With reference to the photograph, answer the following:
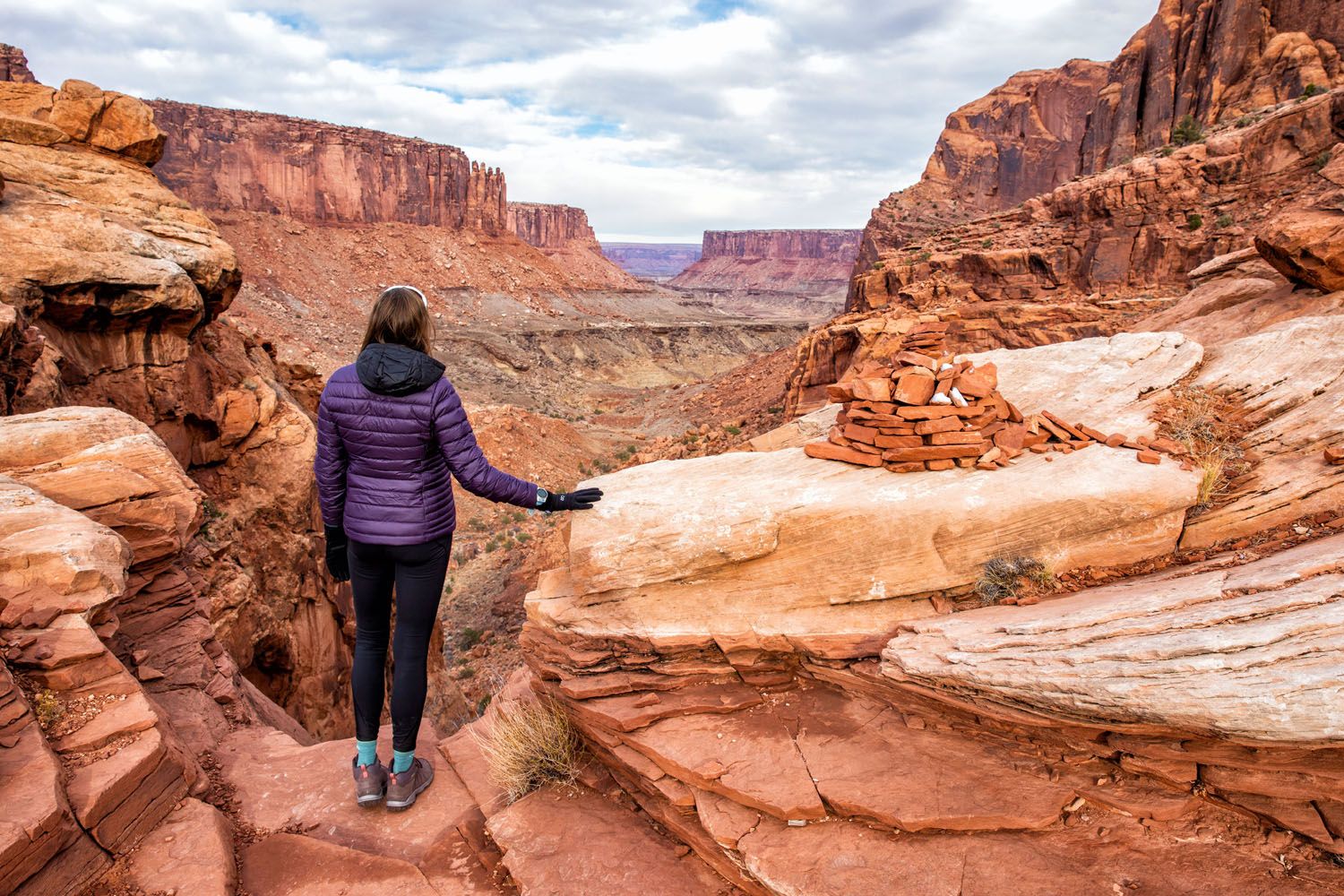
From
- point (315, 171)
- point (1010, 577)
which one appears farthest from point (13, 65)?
point (1010, 577)

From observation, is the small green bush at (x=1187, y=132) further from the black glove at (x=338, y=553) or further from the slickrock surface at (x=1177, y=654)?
the black glove at (x=338, y=553)

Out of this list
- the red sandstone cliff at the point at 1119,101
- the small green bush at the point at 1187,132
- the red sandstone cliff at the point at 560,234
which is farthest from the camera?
the red sandstone cliff at the point at 560,234

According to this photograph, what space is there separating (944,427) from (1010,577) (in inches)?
39.0

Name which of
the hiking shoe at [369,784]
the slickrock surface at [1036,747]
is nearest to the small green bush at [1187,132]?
the slickrock surface at [1036,747]

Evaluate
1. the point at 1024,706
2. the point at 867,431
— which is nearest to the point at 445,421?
the point at 867,431

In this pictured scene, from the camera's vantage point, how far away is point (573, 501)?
3945mm

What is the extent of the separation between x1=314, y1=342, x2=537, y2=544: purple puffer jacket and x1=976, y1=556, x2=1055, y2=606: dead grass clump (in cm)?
273

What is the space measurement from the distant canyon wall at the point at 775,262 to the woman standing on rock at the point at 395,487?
152m

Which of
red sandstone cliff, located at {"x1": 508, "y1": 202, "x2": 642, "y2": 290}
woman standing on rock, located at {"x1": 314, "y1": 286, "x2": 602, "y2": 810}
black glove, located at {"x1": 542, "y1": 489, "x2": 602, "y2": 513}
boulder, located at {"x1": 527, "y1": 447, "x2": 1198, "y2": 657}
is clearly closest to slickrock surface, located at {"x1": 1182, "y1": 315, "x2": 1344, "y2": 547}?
boulder, located at {"x1": 527, "y1": 447, "x2": 1198, "y2": 657}

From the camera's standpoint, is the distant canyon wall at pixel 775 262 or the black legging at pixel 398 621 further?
the distant canyon wall at pixel 775 262

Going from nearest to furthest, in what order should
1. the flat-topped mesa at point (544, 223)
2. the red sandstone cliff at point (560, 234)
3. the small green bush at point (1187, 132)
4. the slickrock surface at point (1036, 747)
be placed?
the slickrock surface at point (1036, 747), the small green bush at point (1187, 132), the red sandstone cliff at point (560, 234), the flat-topped mesa at point (544, 223)

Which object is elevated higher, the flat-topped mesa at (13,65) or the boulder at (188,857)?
the flat-topped mesa at (13,65)

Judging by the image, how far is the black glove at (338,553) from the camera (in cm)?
384

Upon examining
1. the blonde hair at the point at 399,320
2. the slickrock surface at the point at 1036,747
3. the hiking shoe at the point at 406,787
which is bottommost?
the hiking shoe at the point at 406,787
